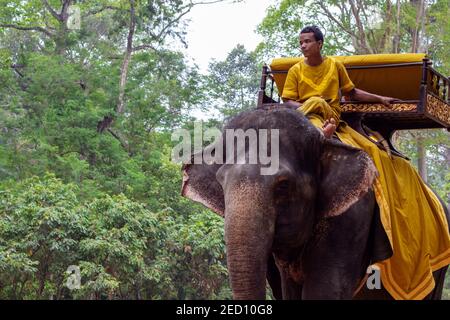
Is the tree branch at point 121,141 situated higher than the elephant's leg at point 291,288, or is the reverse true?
the tree branch at point 121,141

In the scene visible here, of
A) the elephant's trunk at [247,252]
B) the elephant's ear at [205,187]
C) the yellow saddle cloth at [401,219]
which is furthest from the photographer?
the yellow saddle cloth at [401,219]

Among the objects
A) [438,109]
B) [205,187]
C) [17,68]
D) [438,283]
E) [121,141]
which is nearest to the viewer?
[205,187]

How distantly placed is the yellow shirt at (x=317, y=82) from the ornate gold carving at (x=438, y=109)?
2.49 feet

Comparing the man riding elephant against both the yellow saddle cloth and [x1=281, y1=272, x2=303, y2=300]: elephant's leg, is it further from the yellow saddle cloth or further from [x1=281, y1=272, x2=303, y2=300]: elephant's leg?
[x1=281, y1=272, x2=303, y2=300]: elephant's leg

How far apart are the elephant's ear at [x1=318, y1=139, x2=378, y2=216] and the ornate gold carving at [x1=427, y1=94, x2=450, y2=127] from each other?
4.26ft

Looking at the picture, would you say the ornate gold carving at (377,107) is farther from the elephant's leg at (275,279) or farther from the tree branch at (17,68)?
the tree branch at (17,68)

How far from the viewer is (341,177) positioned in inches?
176

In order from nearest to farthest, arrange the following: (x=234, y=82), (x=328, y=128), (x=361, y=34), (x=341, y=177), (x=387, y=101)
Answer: (x=341, y=177) < (x=328, y=128) < (x=387, y=101) < (x=361, y=34) < (x=234, y=82)

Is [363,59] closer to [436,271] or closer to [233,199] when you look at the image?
[436,271]

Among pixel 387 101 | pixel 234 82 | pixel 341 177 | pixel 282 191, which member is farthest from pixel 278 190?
pixel 234 82

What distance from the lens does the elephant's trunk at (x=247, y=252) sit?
3875 mm

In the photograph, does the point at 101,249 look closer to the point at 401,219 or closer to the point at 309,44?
the point at 401,219

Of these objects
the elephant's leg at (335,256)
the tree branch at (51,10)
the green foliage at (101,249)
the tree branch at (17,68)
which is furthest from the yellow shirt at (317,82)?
the tree branch at (51,10)

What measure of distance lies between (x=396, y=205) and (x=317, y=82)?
93 centimetres
